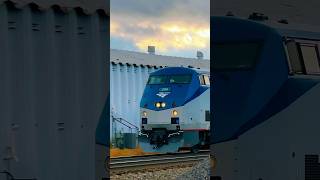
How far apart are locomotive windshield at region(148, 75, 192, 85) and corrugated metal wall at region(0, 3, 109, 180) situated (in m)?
13.6

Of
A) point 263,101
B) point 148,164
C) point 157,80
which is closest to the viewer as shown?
point 263,101

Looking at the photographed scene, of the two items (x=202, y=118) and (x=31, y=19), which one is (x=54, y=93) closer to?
(x=31, y=19)

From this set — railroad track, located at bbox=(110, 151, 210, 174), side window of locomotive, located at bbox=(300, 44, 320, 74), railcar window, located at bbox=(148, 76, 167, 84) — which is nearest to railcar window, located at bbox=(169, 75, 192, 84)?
railcar window, located at bbox=(148, 76, 167, 84)

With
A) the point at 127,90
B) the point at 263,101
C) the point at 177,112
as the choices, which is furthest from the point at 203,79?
the point at 263,101

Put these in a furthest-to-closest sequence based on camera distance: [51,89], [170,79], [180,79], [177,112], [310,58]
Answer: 1. [170,79]
2. [180,79]
3. [177,112]
4. [310,58]
5. [51,89]

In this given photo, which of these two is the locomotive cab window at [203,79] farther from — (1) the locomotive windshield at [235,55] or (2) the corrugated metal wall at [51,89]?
(2) the corrugated metal wall at [51,89]

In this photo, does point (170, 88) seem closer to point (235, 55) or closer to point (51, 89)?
point (235, 55)

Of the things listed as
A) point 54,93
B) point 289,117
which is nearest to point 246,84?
point 289,117

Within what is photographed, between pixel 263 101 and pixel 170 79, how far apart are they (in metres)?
13.8

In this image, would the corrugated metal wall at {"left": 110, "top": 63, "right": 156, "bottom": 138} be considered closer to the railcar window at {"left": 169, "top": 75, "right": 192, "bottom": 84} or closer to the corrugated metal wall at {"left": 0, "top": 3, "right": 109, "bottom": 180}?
the railcar window at {"left": 169, "top": 75, "right": 192, "bottom": 84}

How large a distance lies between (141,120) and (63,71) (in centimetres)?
1463

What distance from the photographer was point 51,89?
4.14 metres

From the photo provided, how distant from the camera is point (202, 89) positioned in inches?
705

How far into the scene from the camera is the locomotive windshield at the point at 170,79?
18000 millimetres
